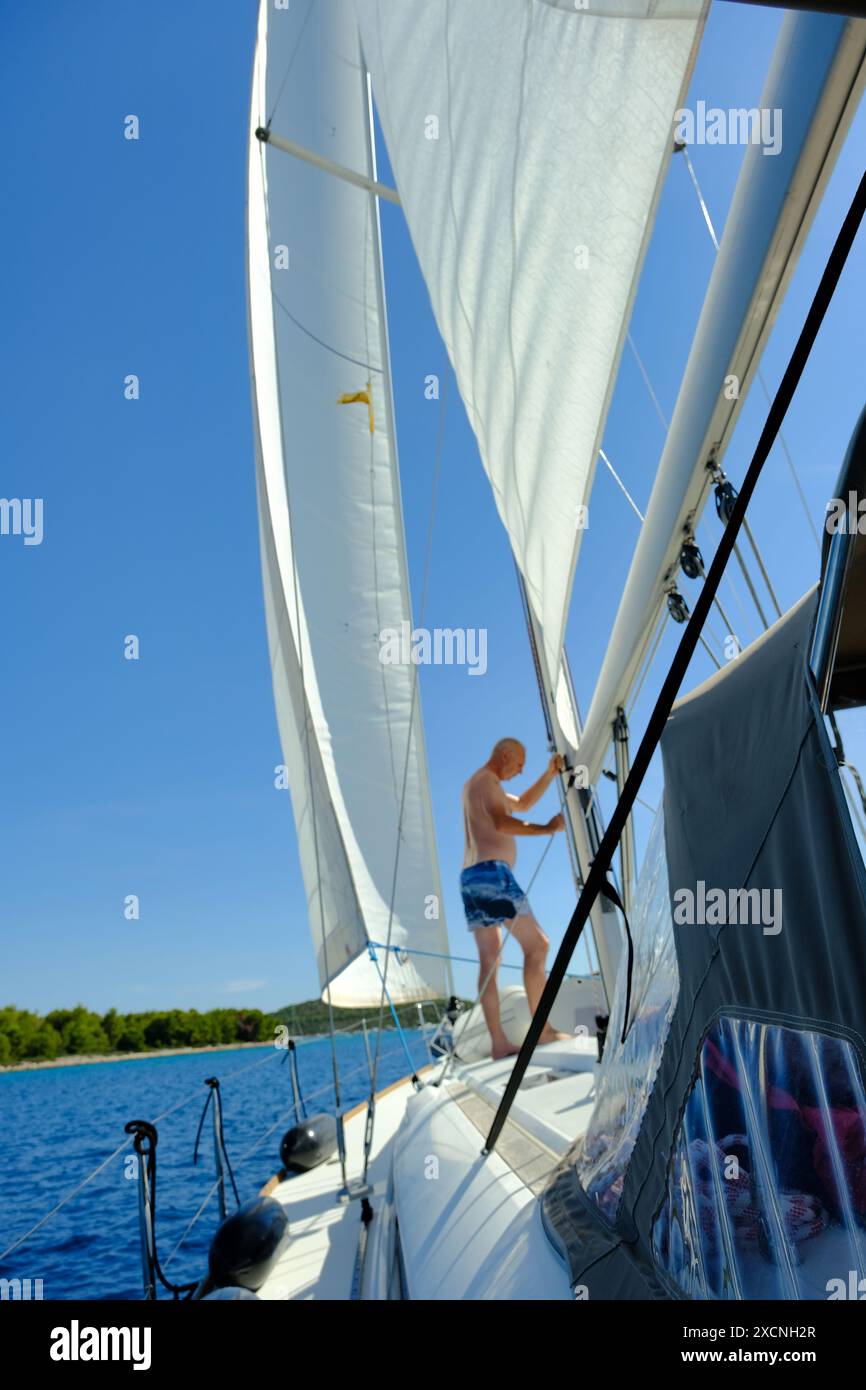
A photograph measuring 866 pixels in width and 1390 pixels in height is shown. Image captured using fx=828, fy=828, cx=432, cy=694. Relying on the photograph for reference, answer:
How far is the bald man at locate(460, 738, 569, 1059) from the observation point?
15.2ft

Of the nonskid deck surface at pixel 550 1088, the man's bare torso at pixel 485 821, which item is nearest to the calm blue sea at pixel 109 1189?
the nonskid deck surface at pixel 550 1088

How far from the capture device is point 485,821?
15.7 ft

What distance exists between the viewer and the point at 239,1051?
6756cm

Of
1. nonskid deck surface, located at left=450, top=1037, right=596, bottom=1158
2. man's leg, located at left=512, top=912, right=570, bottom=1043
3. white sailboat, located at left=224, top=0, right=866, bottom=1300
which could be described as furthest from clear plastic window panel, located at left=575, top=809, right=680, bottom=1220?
man's leg, located at left=512, top=912, right=570, bottom=1043

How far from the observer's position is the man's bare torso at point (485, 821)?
477 cm

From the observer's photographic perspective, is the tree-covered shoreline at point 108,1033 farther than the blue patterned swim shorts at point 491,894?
Yes

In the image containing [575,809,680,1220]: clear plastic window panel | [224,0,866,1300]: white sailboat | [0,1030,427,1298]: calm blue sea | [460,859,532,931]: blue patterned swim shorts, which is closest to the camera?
[224,0,866,1300]: white sailboat

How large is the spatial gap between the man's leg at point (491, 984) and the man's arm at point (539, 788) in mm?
727

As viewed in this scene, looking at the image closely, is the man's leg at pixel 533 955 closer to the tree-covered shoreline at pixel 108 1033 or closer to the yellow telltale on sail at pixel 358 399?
the yellow telltale on sail at pixel 358 399

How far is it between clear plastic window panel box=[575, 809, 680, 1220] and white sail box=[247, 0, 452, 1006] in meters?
5.38

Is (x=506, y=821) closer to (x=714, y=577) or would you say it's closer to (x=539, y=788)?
(x=539, y=788)

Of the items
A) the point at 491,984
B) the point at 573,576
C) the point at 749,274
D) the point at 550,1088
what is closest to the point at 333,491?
the point at 573,576

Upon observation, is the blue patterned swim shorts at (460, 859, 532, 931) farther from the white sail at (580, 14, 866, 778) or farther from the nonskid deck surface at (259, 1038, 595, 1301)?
the white sail at (580, 14, 866, 778)

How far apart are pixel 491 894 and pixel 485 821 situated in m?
0.41
